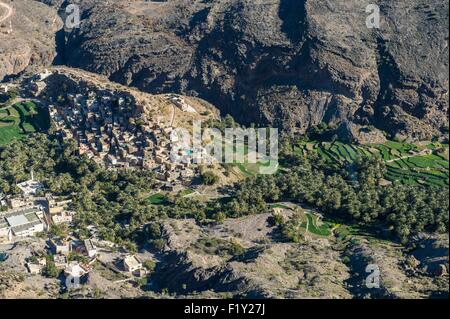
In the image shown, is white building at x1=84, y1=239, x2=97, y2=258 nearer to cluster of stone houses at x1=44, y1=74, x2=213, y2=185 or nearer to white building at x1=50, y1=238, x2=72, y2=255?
white building at x1=50, y1=238, x2=72, y2=255

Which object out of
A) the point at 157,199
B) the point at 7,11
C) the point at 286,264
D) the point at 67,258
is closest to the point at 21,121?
the point at 157,199

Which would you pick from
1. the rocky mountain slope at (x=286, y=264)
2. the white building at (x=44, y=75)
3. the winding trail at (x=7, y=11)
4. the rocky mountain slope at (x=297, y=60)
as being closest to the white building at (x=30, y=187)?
the rocky mountain slope at (x=286, y=264)

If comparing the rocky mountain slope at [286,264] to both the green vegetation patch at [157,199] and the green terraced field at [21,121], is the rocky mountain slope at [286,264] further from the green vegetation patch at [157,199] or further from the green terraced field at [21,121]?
the green terraced field at [21,121]

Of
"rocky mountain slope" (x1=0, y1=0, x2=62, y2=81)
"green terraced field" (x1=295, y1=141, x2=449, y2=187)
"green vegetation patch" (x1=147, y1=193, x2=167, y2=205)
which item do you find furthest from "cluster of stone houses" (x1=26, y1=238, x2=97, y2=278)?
"rocky mountain slope" (x1=0, y1=0, x2=62, y2=81)

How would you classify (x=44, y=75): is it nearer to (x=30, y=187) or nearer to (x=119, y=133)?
(x=119, y=133)
